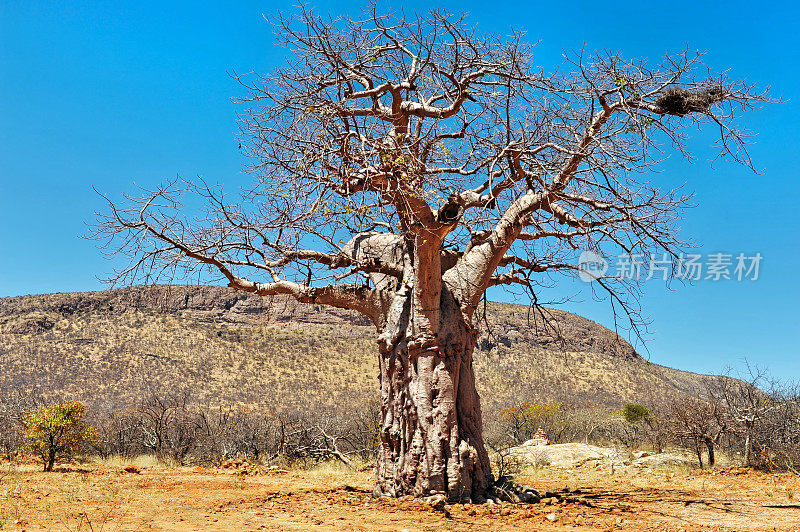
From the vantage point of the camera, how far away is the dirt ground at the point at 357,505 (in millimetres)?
5449

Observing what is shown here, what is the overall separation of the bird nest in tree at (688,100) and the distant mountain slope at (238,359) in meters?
19.3

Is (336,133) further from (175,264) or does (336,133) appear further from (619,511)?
(619,511)

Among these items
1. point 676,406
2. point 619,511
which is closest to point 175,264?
point 619,511

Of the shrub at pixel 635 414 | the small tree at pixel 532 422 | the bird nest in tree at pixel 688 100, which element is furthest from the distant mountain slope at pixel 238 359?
the bird nest in tree at pixel 688 100

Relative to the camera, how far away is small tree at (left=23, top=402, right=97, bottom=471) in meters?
11.5

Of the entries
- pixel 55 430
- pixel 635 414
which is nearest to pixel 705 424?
pixel 635 414

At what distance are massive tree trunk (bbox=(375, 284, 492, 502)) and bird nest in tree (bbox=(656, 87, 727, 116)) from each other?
3.46 m

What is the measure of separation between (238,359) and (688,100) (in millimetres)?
31540

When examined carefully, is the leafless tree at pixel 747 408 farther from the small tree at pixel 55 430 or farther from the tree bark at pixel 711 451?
the small tree at pixel 55 430

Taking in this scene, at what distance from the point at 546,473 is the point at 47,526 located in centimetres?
812

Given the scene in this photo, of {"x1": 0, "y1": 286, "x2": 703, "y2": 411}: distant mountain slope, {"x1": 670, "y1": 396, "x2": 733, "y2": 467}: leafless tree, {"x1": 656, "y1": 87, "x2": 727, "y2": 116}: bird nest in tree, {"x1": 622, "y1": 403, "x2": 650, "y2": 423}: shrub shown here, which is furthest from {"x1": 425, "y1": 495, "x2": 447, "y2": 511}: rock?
{"x1": 0, "y1": 286, "x2": 703, "y2": 411}: distant mountain slope

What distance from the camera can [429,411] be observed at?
268 inches

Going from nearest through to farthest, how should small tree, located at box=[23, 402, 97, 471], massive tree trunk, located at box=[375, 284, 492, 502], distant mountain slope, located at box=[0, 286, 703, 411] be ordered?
massive tree trunk, located at box=[375, 284, 492, 502], small tree, located at box=[23, 402, 97, 471], distant mountain slope, located at box=[0, 286, 703, 411]

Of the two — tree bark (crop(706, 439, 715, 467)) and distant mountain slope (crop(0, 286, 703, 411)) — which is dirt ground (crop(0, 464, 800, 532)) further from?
distant mountain slope (crop(0, 286, 703, 411))
